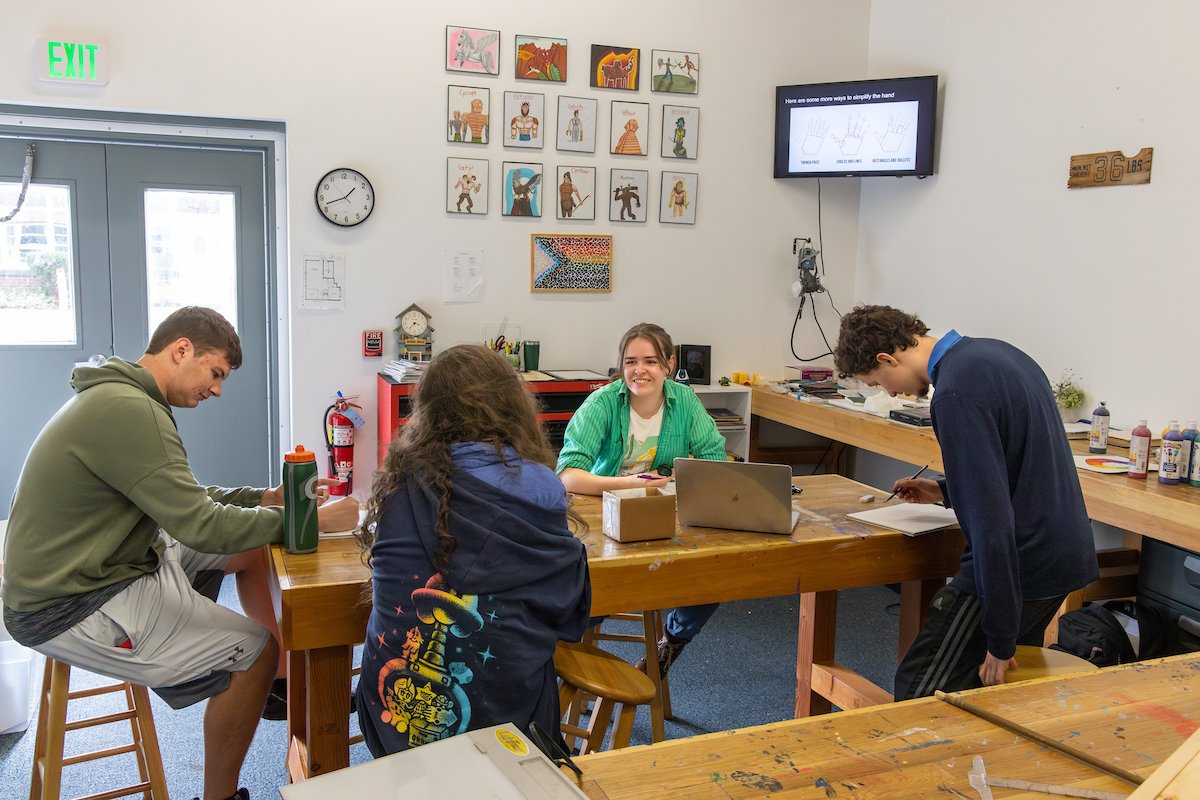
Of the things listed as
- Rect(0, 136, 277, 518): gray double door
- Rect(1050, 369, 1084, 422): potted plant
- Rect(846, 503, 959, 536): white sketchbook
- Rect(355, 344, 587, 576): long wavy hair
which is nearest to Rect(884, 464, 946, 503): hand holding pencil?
Rect(846, 503, 959, 536): white sketchbook

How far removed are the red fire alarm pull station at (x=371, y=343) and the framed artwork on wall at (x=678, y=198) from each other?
5.27 feet

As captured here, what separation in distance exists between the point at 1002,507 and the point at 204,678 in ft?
6.21

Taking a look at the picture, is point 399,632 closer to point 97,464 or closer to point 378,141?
point 97,464

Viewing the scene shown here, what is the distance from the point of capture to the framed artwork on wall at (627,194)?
16.0ft

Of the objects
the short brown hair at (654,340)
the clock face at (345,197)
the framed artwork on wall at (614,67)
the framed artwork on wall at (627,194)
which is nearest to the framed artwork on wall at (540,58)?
the framed artwork on wall at (614,67)

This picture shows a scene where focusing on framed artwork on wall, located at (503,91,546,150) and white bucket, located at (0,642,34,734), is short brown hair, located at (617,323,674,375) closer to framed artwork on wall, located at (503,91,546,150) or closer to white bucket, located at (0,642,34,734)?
framed artwork on wall, located at (503,91,546,150)

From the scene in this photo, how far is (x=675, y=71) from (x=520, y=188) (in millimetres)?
1051

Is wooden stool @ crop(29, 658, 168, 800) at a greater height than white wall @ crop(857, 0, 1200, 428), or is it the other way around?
white wall @ crop(857, 0, 1200, 428)

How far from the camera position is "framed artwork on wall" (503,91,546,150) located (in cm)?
466

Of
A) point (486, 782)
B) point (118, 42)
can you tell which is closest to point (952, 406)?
point (486, 782)

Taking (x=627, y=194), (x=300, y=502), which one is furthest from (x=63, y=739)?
(x=627, y=194)

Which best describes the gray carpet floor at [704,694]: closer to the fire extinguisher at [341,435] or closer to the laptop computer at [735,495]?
the fire extinguisher at [341,435]

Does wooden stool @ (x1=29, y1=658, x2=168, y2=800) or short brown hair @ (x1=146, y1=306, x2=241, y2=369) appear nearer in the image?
wooden stool @ (x1=29, y1=658, x2=168, y2=800)

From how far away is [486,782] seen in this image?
1096 mm
